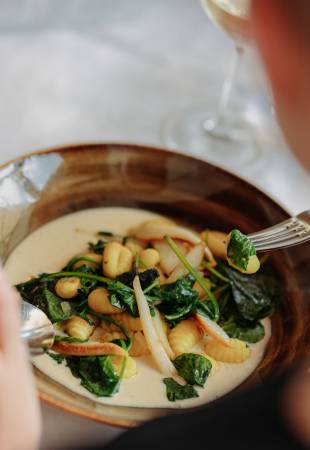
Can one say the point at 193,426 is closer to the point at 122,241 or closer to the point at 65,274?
the point at 65,274

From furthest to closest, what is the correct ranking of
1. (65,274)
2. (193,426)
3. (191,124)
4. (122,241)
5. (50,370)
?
(191,124) < (122,241) < (65,274) < (50,370) < (193,426)

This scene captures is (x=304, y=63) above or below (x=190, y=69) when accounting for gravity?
below

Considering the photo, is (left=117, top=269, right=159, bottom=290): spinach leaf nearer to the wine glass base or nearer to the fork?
the fork

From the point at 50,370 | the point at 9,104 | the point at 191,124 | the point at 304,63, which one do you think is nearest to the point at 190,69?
the point at 191,124

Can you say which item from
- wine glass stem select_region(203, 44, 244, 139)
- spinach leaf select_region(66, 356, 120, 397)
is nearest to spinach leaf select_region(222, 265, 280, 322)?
spinach leaf select_region(66, 356, 120, 397)

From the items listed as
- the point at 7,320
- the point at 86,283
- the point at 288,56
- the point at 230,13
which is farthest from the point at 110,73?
the point at 288,56

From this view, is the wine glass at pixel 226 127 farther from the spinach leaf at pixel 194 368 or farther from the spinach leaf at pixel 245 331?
the spinach leaf at pixel 194 368

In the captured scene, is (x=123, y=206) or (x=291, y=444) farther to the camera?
(x=123, y=206)
